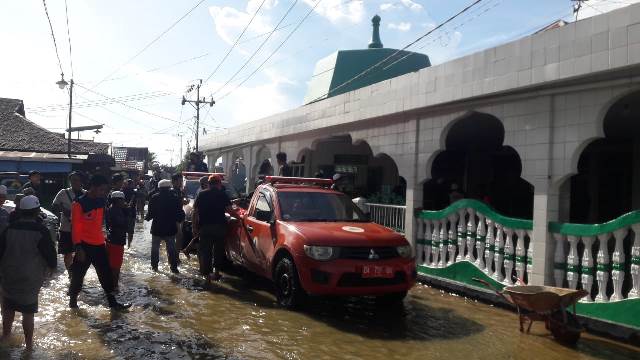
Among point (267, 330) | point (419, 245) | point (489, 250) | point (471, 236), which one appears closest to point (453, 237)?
point (471, 236)

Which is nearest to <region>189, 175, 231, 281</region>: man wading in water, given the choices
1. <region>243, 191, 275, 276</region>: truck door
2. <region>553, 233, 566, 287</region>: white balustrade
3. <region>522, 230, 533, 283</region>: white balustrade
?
<region>243, 191, 275, 276</region>: truck door

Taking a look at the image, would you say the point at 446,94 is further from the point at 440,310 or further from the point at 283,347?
the point at 283,347

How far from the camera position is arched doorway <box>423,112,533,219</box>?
12.3 m

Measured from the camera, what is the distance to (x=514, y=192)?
12.9m

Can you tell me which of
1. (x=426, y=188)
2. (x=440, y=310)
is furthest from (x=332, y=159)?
(x=440, y=310)

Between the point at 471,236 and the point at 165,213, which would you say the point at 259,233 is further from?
the point at 471,236

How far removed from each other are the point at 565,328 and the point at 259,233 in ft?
13.4

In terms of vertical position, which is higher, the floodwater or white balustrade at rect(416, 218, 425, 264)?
white balustrade at rect(416, 218, 425, 264)

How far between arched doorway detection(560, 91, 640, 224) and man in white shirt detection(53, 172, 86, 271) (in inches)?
359

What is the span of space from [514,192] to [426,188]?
8.00 ft

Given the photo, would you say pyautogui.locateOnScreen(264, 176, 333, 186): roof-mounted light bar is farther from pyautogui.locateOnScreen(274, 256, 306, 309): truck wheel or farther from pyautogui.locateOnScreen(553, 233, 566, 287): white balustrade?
pyautogui.locateOnScreen(553, 233, 566, 287): white balustrade

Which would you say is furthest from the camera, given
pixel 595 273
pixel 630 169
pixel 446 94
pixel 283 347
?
pixel 630 169

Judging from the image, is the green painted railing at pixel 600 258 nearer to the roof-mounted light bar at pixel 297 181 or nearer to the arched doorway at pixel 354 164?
the roof-mounted light bar at pixel 297 181

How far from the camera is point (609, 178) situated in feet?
36.2
